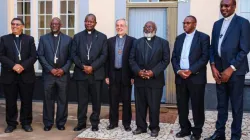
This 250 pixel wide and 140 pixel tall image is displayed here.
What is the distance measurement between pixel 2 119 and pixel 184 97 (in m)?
3.81

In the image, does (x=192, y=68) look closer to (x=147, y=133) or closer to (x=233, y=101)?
(x=233, y=101)

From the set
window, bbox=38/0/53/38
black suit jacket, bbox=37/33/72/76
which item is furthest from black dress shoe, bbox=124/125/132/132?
window, bbox=38/0/53/38

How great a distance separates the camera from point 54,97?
20.6 ft

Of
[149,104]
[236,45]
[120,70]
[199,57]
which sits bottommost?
[149,104]

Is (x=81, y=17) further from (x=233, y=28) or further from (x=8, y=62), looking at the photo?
(x=233, y=28)

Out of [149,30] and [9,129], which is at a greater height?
[149,30]

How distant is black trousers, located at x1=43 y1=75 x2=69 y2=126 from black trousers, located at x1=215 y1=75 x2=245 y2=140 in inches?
107

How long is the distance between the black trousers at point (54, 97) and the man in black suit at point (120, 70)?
829 millimetres

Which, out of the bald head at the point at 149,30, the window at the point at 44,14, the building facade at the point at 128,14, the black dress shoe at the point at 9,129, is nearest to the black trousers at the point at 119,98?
the bald head at the point at 149,30

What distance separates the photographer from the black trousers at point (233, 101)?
4.96 m

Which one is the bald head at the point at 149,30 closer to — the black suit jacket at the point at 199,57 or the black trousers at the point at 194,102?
the black suit jacket at the point at 199,57

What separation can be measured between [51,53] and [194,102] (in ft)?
8.56

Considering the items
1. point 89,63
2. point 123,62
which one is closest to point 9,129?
point 89,63

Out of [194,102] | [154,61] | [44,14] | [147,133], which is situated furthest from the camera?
[44,14]
